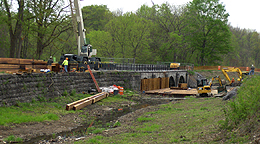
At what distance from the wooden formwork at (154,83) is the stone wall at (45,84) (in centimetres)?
650

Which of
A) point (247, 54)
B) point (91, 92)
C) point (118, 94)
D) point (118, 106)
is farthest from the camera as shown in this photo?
point (247, 54)

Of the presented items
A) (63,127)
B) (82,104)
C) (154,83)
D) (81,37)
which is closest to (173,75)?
(154,83)

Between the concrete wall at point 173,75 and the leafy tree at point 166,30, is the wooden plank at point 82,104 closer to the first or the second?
the concrete wall at point 173,75

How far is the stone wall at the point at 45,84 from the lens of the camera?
1549 centimetres

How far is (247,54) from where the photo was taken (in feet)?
295

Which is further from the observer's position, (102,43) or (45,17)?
(102,43)

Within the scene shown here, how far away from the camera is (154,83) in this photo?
38500 millimetres

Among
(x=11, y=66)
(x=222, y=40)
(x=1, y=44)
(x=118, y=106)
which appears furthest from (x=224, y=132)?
(x=222, y=40)

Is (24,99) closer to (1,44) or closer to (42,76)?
(42,76)

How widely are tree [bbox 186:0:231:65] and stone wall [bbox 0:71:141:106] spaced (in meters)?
43.3

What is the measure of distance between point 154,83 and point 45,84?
22.0 m

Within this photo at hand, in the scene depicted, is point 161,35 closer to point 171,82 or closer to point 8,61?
point 171,82

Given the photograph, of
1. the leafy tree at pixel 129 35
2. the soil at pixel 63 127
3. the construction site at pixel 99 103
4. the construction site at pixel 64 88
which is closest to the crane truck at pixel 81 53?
the construction site at pixel 99 103

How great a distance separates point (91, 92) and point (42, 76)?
630 centimetres
